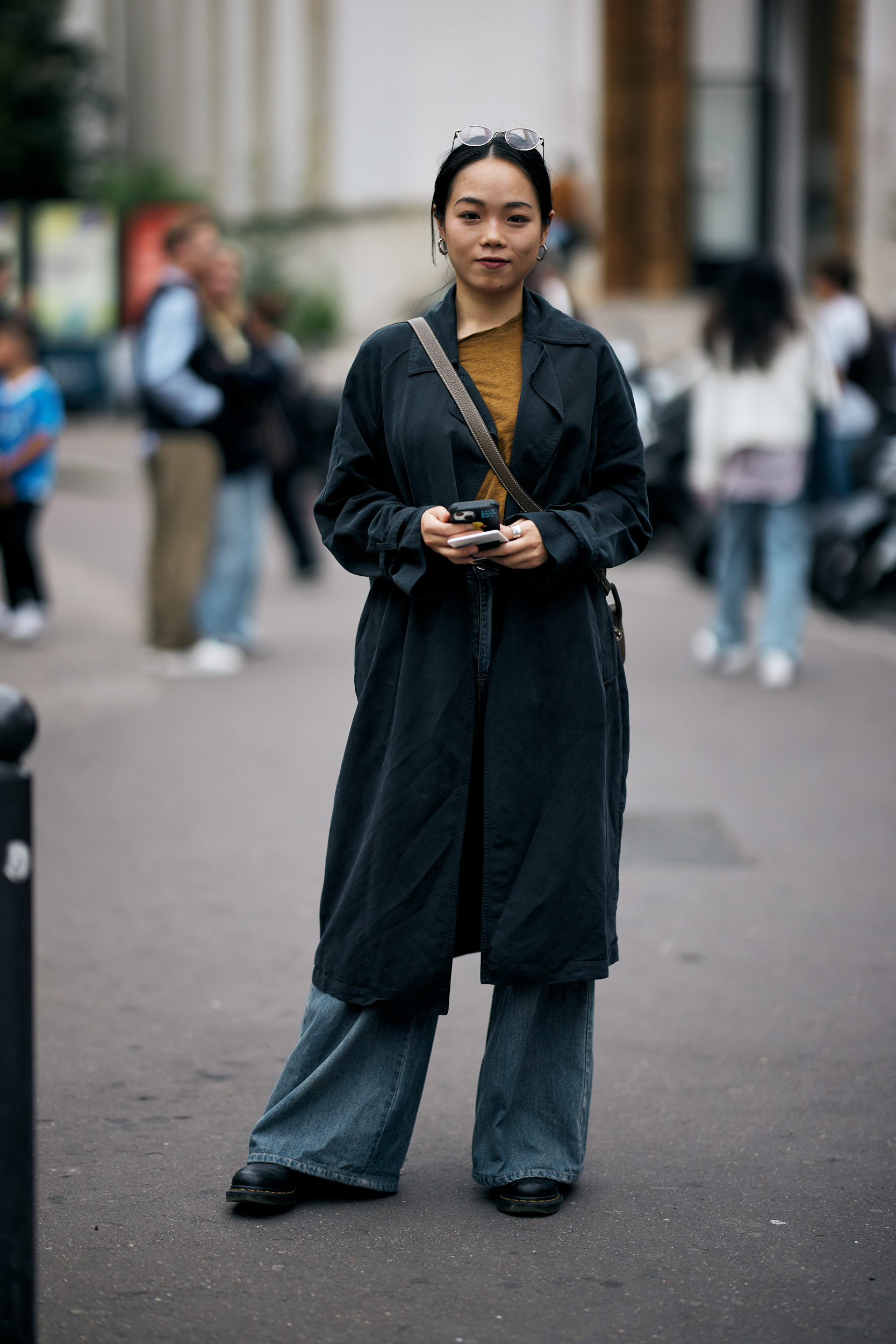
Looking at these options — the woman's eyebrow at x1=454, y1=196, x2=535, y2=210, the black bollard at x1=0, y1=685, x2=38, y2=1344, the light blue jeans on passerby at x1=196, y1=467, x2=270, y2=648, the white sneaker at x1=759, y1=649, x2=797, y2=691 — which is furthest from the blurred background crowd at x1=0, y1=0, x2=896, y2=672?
the black bollard at x1=0, y1=685, x2=38, y2=1344

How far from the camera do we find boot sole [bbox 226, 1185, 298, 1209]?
3590 mm

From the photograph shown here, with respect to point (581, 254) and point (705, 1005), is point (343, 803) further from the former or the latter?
point (581, 254)

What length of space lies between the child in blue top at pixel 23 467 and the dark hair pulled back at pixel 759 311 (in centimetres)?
386

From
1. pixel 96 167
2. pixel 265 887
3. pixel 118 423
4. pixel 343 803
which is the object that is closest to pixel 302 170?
pixel 118 423

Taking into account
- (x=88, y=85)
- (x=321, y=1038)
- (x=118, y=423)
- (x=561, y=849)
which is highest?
(x=88, y=85)

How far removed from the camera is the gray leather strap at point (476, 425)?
3.45 meters

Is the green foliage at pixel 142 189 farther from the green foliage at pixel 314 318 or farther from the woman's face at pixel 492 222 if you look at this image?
the woman's face at pixel 492 222

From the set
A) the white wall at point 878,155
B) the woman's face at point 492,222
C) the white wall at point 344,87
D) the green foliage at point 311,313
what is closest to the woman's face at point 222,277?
the woman's face at point 492,222

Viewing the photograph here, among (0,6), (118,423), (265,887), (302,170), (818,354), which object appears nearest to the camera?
(265,887)

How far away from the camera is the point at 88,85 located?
32.7 metres

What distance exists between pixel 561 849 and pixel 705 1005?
5.53 feet

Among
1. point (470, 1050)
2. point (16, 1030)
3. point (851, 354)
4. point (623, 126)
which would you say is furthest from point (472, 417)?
point (623, 126)

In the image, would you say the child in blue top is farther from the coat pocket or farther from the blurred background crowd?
the coat pocket

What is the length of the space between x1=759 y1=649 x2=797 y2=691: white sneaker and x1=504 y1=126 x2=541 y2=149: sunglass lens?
5915 mm
